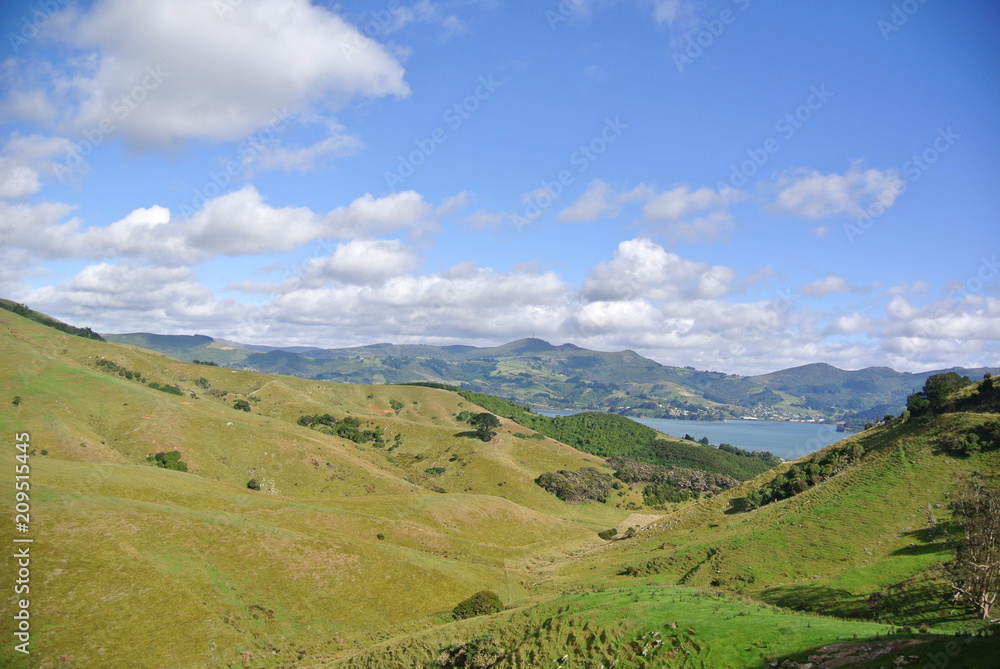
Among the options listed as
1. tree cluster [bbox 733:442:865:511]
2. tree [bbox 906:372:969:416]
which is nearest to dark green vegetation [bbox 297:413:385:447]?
tree cluster [bbox 733:442:865:511]

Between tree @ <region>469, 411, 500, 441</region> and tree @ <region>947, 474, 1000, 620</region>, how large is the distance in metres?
128

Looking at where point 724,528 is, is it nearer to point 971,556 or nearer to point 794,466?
point 794,466

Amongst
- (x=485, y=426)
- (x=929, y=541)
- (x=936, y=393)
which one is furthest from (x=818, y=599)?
(x=485, y=426)

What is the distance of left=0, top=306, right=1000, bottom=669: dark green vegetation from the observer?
2466 cm

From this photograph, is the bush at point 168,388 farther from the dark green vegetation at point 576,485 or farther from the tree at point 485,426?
the dark green vegetation at point 576,485

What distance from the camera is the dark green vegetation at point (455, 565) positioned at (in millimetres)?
24656

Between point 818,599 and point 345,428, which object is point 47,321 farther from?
point 818,599

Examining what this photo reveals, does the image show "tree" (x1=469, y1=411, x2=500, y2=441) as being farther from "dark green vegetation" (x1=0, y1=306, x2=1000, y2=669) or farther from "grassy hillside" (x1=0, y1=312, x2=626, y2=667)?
"dark green vegetation" (x1=0, y1=306, x2=1000, y2=669)

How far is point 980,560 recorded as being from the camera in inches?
927

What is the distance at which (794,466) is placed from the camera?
7056 centimetres

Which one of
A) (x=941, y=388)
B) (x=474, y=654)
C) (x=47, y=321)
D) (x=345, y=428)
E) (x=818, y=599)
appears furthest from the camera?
(x=47, y=321)

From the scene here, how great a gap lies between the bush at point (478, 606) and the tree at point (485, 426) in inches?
3987

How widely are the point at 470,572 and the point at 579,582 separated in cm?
1300

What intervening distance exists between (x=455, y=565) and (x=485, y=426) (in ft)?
336
